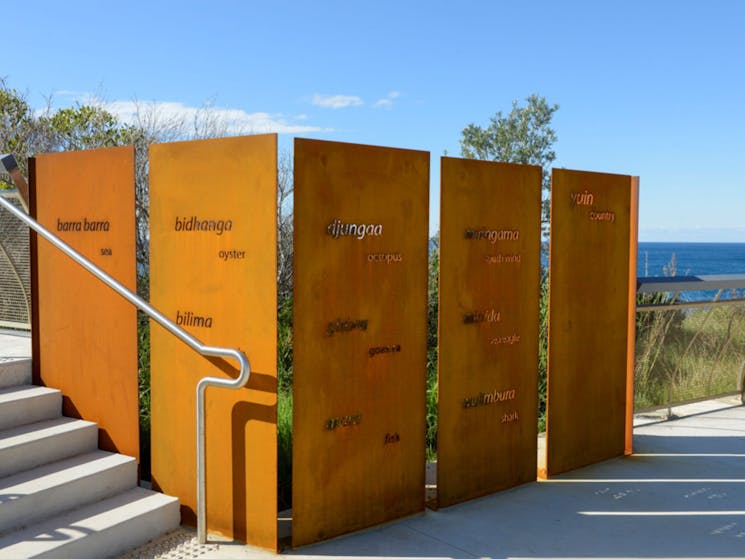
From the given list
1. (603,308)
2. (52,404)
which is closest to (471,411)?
(603,308)

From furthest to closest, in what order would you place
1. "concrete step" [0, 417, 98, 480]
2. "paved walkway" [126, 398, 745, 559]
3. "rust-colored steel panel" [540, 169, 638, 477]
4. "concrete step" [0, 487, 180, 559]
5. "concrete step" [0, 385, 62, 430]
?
1. "rust-colored steel panel" [540, 169, 638, 477]
2. "concrete step" [0, 385, 62, 430]
3. "concrete step" [0, 417, 98, 480]
4. "paved walkway" [126, 398, 745, 559]
5. "concrete step" [0, 487, 180, 559]

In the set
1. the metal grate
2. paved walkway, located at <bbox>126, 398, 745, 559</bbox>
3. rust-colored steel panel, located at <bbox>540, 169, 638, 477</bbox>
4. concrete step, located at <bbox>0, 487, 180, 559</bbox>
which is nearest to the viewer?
concrete step, located at <bbox>0, 487, 180, 559</bbox>

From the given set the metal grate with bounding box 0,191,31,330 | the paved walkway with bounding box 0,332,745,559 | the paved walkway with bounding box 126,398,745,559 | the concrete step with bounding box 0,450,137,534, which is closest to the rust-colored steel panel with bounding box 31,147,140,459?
the concrete step with bounding box 0,450,137,534

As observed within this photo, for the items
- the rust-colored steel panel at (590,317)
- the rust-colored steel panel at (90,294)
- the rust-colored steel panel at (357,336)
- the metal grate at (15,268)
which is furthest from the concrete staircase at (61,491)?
the rust-colored steel panel at (590,317)

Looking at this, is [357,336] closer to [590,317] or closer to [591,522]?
[591,522]

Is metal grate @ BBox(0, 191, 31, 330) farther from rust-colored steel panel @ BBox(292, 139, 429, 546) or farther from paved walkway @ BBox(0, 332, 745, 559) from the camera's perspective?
rust-colored steel panel @ BBox(292, 139, 429, 546)

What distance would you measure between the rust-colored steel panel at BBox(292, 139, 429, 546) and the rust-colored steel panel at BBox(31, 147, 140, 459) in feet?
4.28

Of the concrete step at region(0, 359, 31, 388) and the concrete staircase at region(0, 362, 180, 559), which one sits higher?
the concrete step at region(0, 359, 31, 388)

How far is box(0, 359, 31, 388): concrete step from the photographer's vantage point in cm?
498

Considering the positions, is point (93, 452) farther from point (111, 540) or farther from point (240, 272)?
point (240, 272)

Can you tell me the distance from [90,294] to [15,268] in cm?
190

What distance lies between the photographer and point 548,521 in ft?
14.9

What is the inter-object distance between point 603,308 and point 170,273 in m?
3.45

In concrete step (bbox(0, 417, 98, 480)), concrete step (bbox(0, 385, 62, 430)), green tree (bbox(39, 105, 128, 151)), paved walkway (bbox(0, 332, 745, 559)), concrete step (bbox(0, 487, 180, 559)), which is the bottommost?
paved walkway (bbox(0, 332, 745, 559))
